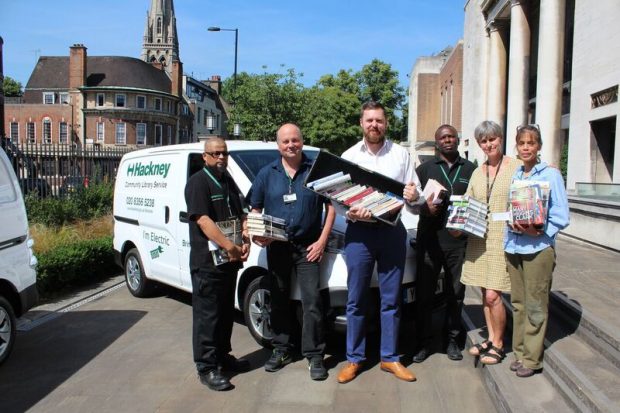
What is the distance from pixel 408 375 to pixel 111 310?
4293 millimetres

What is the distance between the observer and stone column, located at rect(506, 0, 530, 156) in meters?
20.4

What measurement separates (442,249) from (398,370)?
1101 mm

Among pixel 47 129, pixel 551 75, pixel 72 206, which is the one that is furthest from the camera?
pixel 47 129

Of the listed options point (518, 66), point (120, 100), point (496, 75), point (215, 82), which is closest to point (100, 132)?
point (120, 100)

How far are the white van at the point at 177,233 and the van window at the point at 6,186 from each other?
5.66 ft

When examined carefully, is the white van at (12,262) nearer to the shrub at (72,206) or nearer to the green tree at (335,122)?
the shrub at (72,206)

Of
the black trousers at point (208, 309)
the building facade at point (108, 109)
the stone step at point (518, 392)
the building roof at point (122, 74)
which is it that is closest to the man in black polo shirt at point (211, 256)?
the black trousers at point (208, 309)

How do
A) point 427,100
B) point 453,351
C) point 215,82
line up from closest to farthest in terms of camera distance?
point 453,351 < point 427,100 < point 215,82

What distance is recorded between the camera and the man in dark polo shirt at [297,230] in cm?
437

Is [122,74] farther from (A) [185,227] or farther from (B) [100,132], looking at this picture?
(A) [185,227]

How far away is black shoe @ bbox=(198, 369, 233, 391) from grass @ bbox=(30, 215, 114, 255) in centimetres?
516

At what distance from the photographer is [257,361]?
16.3 feet

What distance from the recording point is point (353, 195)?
411 centimetres

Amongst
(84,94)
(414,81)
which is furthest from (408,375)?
(84,94)
